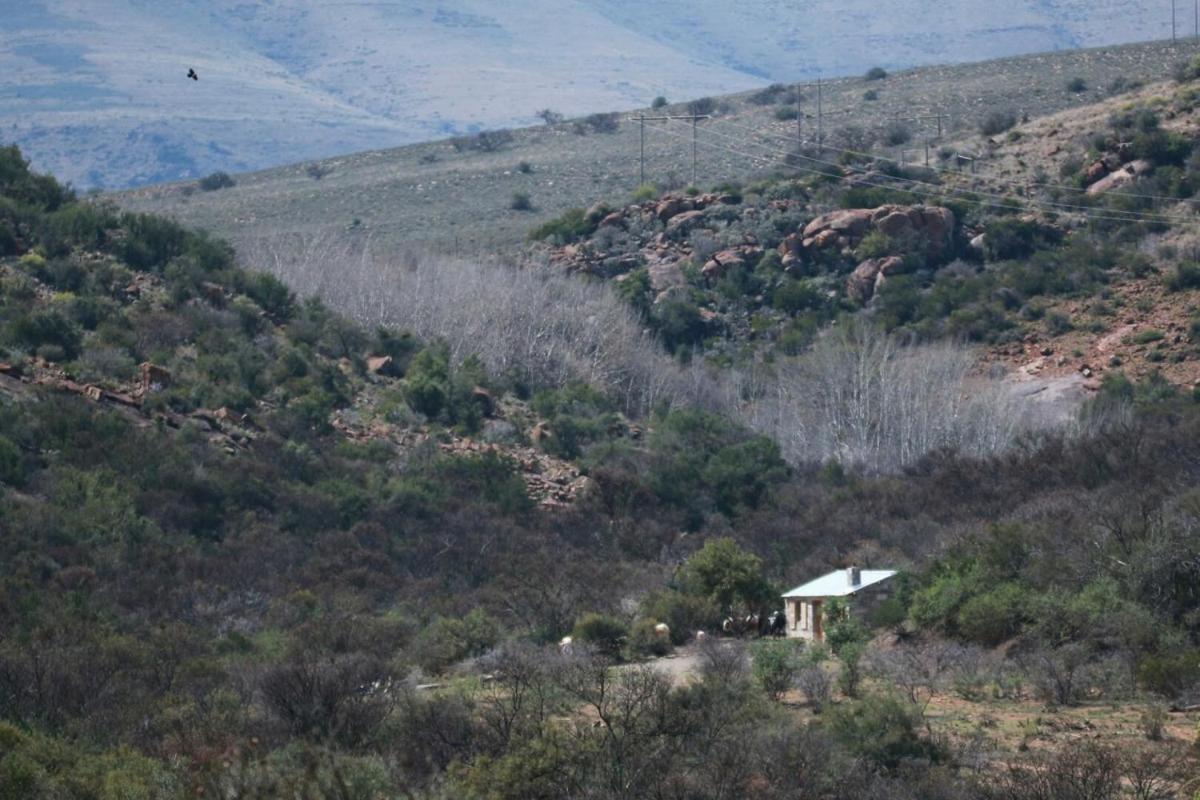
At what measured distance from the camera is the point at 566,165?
10062 centimetres

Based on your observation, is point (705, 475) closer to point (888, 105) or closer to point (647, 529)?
point (647, 529)

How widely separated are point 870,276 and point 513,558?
32.4 m

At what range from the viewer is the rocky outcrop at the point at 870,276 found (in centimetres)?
7325

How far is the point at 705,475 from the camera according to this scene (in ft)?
176

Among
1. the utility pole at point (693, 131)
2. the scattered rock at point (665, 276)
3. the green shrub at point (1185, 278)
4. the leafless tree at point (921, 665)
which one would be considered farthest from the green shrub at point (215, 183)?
the leafless tree at point (921, 665)

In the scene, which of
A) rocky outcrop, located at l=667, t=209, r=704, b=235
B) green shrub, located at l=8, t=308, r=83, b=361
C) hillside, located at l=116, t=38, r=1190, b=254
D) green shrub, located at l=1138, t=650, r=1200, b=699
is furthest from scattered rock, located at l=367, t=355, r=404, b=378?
green shrub, located at l=1138, t=650, r=1200, b=699

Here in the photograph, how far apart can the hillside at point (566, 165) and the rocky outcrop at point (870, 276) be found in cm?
1422

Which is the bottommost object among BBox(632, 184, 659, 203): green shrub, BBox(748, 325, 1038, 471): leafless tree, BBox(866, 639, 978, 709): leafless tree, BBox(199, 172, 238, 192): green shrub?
BBox(748, 325, 1038, 471): leafless tree

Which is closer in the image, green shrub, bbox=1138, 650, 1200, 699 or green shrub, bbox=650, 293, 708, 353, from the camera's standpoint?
green shrub, bbox=1138, 650, 1200, 699

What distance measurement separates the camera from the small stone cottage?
36625mm

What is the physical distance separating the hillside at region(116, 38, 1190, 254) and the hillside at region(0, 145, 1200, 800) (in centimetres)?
1714

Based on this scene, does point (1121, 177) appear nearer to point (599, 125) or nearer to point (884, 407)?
point (884, 407)

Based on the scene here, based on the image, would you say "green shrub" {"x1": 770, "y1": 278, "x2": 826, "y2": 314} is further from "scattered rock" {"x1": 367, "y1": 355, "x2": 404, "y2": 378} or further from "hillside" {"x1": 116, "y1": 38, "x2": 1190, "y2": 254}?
"scattered rock" {"x1": 367, "y1": 355, "x2": 404, "y2": 378}

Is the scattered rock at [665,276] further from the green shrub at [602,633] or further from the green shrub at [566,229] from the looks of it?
the green shrub at [602,633]
